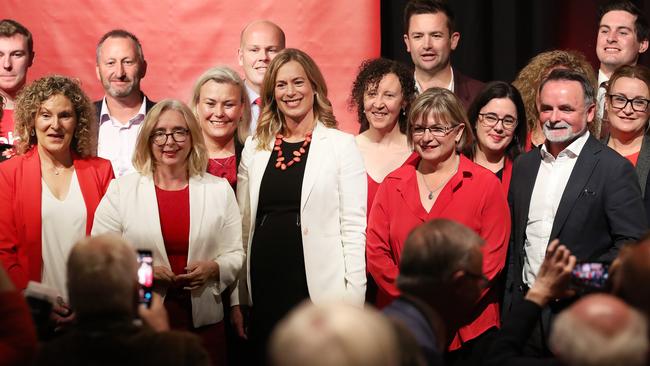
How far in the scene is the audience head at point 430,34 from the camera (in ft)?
18.2

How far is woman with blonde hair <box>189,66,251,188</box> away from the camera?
5.02m

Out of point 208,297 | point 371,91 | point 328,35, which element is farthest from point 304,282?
point 328,35

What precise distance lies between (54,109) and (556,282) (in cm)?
247

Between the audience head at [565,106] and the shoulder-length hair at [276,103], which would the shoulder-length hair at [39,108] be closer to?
the shoulder-length hair at [276,103]

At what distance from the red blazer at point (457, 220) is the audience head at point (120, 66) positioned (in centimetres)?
168

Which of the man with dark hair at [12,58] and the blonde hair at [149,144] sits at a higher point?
the man with dark hair at [12,58]

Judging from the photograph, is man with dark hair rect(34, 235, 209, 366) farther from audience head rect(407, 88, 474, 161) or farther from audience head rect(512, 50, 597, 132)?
audience head rect(512, 50, 597, 132)

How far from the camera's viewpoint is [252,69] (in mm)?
5602

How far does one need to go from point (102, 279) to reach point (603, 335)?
1321mm

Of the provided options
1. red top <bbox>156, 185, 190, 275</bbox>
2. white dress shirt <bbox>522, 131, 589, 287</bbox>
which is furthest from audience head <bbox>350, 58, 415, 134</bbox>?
red top <bbox>156, 185, 190, 275</bbox>

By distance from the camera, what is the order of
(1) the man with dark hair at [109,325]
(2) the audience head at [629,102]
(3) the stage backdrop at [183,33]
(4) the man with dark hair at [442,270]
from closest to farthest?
(1) the man with dark hair at [109,325], (4) the man with dark hair at [442,270], (2) the audience head at [629,102], (3) the stage backdrop at [183,33]

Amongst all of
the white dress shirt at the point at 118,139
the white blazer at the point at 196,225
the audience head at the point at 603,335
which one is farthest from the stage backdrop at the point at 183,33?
the audience head at the point at 603,335

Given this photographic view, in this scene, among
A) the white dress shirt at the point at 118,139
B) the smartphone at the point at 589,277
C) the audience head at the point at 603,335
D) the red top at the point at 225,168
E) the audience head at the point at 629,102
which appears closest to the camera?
the audience head at the point at 603,335

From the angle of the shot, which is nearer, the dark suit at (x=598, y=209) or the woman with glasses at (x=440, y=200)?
the dark suit at (x=598, y=209)
